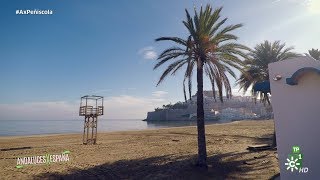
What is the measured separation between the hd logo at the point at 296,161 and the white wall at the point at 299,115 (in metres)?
0.10

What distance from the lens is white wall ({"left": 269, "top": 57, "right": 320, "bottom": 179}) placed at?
9.58 meters

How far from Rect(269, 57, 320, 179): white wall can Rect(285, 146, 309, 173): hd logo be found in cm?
10

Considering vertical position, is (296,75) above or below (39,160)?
above

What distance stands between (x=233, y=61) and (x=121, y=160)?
9.58 metres

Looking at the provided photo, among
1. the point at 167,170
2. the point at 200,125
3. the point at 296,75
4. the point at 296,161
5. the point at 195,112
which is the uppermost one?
the point at 195,112

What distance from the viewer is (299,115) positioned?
9.77 m

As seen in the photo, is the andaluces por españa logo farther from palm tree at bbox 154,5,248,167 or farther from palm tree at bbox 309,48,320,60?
palm tree at bbox 309,48,320,60

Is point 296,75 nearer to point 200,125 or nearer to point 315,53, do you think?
point 200,125

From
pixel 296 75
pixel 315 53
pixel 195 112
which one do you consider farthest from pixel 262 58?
pixel 195 112

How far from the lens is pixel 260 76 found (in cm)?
2245

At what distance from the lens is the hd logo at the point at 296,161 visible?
979cm

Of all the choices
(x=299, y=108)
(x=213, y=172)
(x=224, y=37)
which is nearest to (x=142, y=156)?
(x=213, y=172)

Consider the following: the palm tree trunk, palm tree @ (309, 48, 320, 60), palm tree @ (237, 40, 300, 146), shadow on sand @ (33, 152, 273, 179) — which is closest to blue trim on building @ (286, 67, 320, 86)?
shadow on sand @ (33, 152, 273, 179)

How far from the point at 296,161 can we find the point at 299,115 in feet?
5.28
